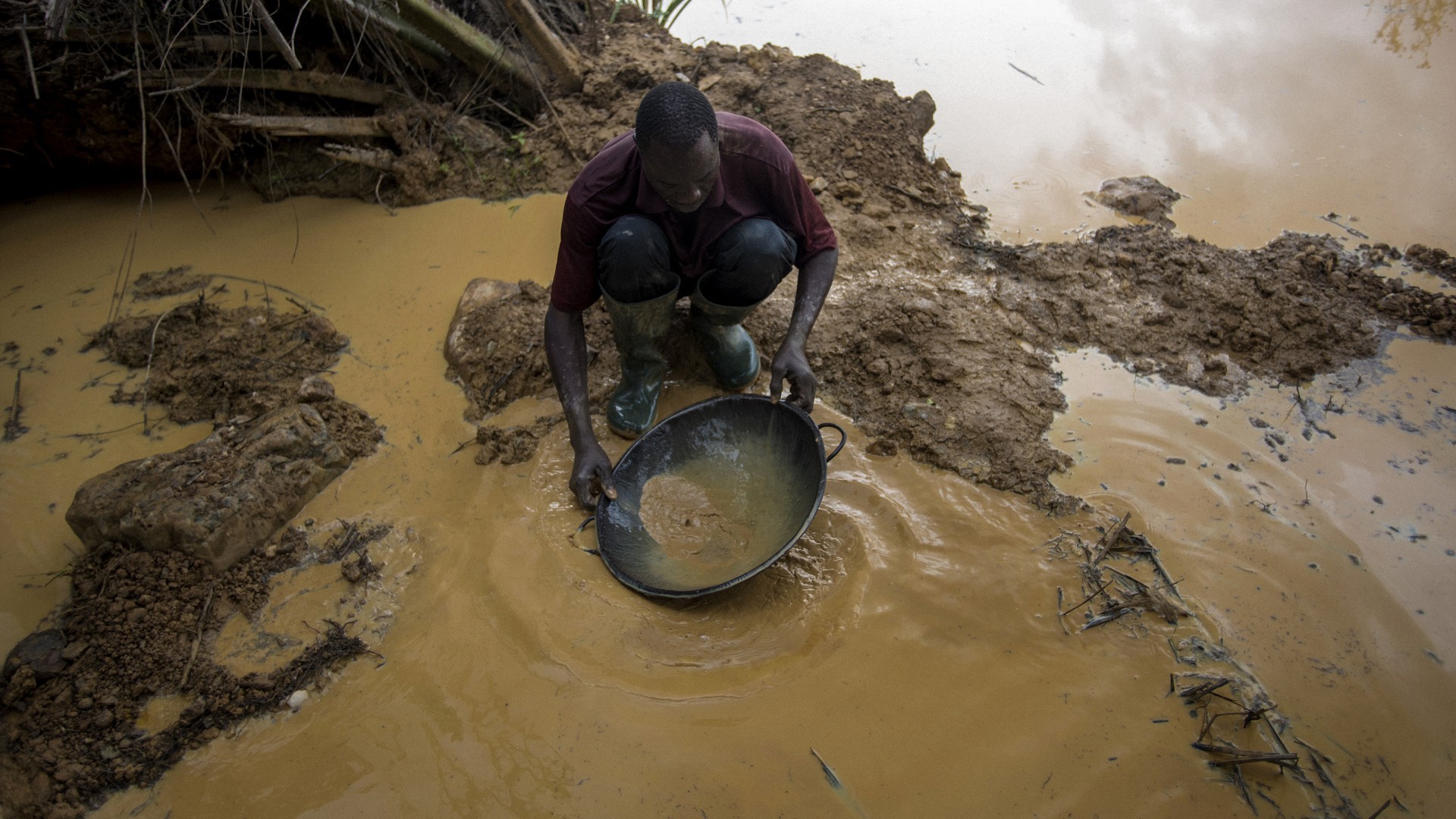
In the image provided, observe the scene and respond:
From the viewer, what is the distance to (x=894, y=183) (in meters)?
3.17

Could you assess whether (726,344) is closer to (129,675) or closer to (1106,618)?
(1106,618)

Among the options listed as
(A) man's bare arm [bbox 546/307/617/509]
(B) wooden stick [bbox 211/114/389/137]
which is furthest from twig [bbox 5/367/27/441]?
(A) man's bare arm [bbox 546/307/617/509]

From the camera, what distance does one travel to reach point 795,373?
202cm

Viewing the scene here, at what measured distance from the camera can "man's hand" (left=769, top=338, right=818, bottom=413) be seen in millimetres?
2012

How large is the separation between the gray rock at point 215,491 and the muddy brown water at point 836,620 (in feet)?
0.35

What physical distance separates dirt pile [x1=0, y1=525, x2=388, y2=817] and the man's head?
4.15 ft

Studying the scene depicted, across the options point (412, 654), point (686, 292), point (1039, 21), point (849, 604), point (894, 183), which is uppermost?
point (1039, 21)

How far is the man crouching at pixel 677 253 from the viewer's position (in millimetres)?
1979

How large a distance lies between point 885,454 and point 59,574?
221 cm

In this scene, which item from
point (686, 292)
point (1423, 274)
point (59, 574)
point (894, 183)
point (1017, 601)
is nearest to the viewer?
point (1017, 601)

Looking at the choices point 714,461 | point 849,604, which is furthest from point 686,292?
point 849,604

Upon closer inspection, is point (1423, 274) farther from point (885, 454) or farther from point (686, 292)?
point (686, 292)

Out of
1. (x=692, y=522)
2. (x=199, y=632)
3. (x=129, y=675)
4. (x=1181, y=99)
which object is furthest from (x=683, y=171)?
(x=1181, y=99)

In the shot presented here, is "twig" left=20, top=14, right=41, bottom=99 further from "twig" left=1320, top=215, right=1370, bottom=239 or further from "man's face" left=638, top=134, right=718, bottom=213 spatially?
"twig" left=1320, top=215, right=1370, bottom=239
